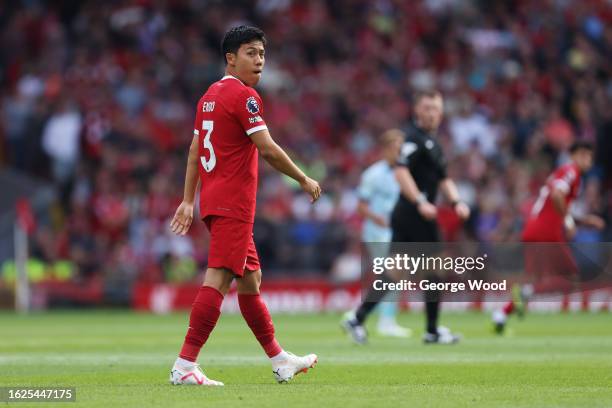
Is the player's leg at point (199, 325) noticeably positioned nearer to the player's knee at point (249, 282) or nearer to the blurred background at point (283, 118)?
the player's knee at point (249, 282)

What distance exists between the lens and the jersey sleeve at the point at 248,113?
28.9ft

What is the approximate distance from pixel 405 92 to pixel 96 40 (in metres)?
6.61

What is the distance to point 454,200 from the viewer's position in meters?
13.3

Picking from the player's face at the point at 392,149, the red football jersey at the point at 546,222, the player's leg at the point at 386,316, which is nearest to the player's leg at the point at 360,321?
the player's leg at the point at 386,316

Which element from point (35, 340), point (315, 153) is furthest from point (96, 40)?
point (35, 340)

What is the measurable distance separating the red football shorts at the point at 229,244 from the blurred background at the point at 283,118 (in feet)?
48.6

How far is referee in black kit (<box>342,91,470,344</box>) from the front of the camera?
45.1ft

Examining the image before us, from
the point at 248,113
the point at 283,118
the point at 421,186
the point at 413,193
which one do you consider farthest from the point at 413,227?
the point at 283,118

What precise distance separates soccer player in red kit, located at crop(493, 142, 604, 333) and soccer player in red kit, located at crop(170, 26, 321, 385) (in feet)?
24.0

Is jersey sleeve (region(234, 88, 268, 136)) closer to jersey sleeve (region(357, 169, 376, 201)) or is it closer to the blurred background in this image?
jersey sleeve (region(357, 169, 376, 201))

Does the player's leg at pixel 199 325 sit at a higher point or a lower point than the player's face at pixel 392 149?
lower

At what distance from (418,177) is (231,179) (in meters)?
5.46

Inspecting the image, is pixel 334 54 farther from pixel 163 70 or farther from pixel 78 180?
pixel 78 180

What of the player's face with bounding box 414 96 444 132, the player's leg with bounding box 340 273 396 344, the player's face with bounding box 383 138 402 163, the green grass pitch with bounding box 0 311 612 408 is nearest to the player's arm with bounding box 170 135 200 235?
the green grass pitch with bounding box 0 311 612 408
